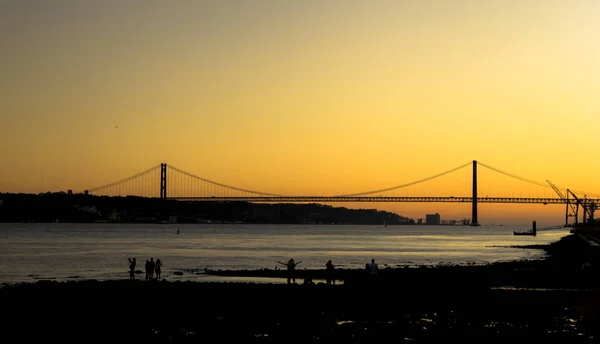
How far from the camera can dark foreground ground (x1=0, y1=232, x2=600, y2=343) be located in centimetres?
1988

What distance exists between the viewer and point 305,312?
24.2 metres

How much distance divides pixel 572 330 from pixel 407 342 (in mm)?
4880

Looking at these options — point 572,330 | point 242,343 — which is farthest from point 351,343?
point 572,330

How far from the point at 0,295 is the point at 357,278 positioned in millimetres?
13645

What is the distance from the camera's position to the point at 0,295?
27.8 m

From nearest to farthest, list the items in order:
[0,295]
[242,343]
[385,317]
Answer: [242,343] → [385,317] → [0,295]

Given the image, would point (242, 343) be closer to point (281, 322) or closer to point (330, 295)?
point (281, 322)

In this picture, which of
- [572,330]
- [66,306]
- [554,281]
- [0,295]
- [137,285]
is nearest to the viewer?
[572,330]

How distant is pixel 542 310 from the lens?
82.1ft

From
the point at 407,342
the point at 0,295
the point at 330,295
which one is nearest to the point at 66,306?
the point at 0,295

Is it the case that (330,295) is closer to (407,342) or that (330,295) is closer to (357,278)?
(357,278)

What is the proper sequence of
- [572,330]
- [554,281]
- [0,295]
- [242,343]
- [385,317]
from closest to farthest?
[242,343] → [572,330] → [385,317] → [0,295] → [554,281]

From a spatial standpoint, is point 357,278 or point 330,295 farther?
point 357,278

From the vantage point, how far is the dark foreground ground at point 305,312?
19.9 m
